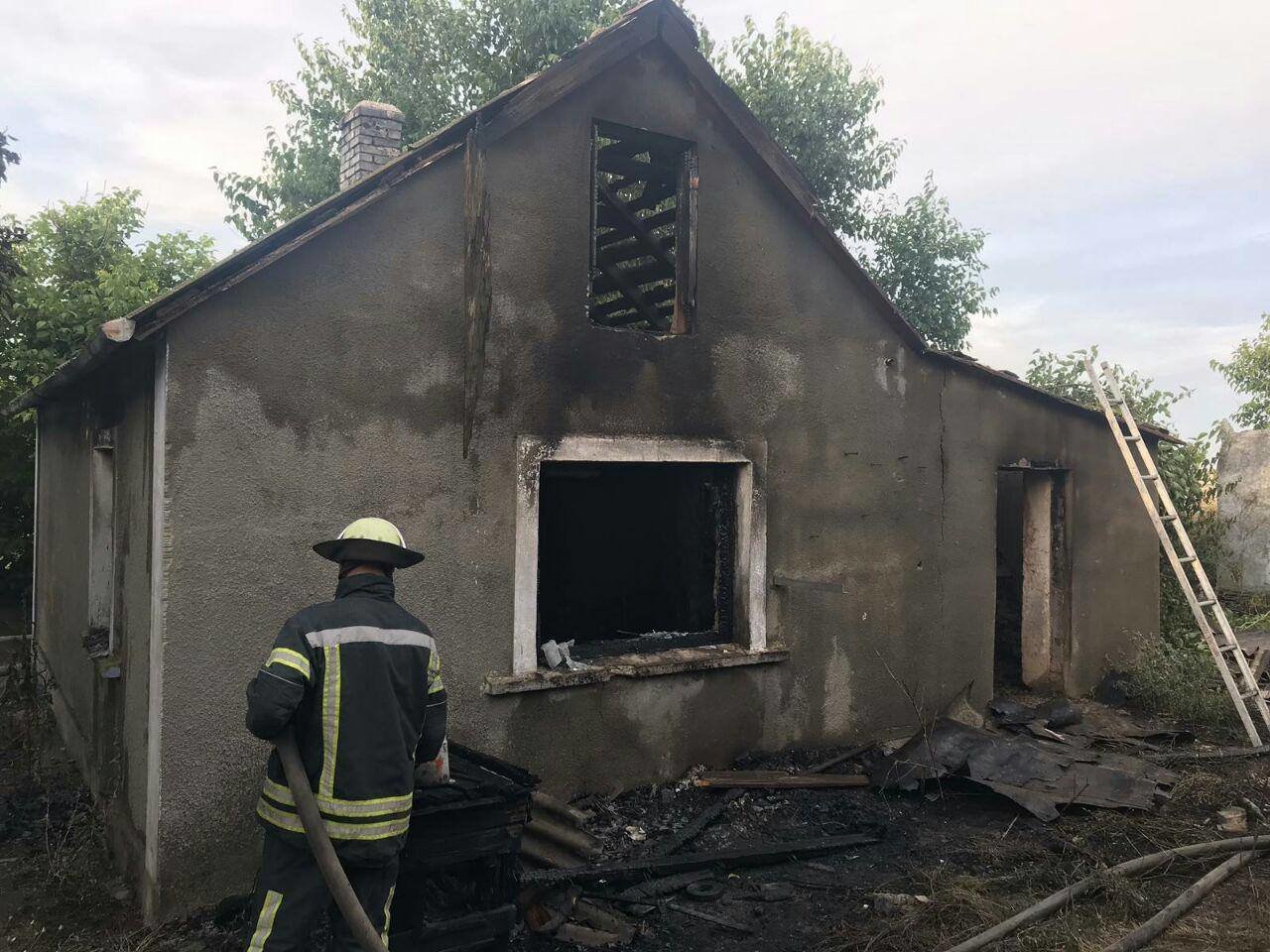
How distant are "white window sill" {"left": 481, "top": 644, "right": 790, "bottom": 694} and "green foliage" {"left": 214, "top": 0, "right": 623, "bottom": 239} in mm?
13316

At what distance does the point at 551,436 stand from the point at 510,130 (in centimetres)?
203

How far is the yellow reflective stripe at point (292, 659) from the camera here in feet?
11.4

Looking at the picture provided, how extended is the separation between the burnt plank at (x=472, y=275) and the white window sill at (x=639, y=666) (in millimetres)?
1526

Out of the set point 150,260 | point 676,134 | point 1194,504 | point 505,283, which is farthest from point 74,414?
point 1194,504

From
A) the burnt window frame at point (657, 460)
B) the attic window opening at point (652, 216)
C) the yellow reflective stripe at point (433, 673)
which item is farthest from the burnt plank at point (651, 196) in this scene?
the yellow reflective stripe at point (433, 673)

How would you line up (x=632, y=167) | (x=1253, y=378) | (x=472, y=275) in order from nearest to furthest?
(x=472, y=275) → (x=632, y=167) → (x=1253, y=378)

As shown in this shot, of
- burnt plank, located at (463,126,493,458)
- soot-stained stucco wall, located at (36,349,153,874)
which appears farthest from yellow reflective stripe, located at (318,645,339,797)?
burnt plank, located at (463,126,493,458)

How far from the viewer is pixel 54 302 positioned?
536 inches

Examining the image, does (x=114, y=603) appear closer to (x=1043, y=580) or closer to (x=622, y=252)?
(x=622, y=252)

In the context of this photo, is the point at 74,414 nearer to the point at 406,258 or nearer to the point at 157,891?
the point at 406,258

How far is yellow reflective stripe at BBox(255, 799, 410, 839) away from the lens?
3520mm

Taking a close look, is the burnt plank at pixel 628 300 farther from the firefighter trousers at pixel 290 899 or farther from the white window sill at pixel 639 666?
the firefighter trousers at pixel 290 899

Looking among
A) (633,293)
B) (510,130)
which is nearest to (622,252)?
(633,293)

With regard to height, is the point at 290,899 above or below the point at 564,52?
below
